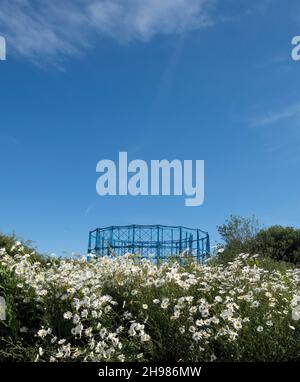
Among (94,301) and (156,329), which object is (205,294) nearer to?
(156,329)

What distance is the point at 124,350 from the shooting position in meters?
5.98

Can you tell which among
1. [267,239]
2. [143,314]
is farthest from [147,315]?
[267,239]

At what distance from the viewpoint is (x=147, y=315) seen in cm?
607

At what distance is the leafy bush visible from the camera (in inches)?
230

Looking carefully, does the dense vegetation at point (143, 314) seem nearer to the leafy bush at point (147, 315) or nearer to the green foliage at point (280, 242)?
the leafy bush at point (147, 315)

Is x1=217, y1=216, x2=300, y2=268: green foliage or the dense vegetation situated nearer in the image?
the dense vegetation

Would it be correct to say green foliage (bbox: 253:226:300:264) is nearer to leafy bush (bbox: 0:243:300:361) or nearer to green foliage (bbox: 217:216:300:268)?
green foliage (bbox: 217:216:300:268)

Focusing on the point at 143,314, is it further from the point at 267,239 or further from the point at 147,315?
the point at 267,239

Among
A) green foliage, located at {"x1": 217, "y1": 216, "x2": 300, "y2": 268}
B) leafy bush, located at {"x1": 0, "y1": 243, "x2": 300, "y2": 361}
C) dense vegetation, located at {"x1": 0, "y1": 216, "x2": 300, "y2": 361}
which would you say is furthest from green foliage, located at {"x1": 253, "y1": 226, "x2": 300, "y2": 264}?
leafy bush, located at {"x1": 0, "y1": 243, "x2": 300, "y2": 361}

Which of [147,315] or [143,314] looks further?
[143,314]

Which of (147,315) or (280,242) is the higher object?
(280,242)
